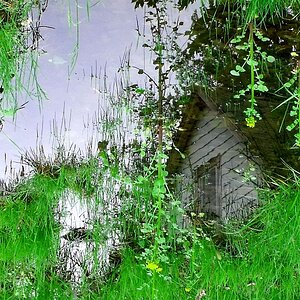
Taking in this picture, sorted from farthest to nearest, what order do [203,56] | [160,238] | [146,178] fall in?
[203,56], [146,178], [160,238]

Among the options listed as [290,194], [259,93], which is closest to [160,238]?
[290,194]

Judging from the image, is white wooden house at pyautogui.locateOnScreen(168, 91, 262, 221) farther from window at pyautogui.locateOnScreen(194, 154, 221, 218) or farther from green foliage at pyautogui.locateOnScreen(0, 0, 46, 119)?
green foliage at pyautogui.locateOnScreen(0, 0, 46, 119)

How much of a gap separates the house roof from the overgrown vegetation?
3 centimetres

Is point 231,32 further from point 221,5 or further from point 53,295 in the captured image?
Answer: point 53,295

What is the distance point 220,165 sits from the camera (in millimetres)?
1458

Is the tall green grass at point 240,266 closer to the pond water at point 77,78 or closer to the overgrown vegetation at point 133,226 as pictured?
the overgrown vegetation at point 133,226

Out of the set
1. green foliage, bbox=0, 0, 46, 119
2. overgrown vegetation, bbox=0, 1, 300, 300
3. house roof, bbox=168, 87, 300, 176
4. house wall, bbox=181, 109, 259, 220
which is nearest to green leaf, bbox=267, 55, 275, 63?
overgrown vegetation, bbox=0, 1, 300, 300

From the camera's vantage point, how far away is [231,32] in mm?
1416

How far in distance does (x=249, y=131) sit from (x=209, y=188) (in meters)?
0.20

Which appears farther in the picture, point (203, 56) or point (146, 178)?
point (203, 56)

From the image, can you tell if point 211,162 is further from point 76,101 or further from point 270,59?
point 76,101

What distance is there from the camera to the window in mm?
1441

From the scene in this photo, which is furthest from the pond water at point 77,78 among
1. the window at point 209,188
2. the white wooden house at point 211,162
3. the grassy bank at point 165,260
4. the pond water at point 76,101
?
the window at point 209,188

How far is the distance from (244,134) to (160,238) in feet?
1.37
